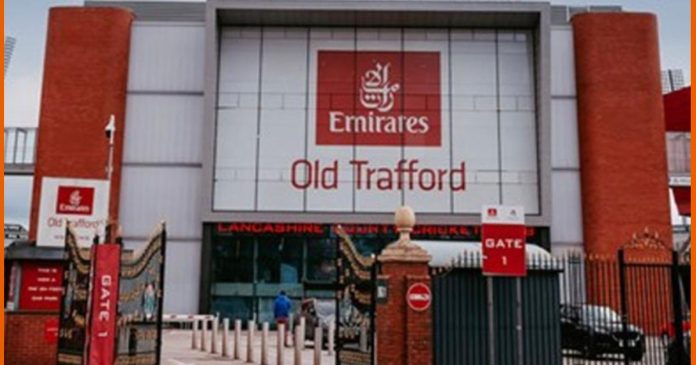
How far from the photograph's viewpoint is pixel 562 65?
3638cm

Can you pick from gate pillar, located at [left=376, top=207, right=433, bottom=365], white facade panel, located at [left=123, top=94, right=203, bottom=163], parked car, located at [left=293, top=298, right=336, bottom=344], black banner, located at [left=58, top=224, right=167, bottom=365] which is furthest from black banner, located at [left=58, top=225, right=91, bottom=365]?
white facade panel, located at [left=123, top=94, right=203, bottom=163]

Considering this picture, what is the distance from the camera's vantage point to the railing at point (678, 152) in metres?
42.9

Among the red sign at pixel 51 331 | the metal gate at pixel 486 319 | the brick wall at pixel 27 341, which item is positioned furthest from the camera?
the brick wall at pixel 27 341

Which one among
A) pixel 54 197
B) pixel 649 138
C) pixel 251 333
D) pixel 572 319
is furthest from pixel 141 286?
pixel 649 138

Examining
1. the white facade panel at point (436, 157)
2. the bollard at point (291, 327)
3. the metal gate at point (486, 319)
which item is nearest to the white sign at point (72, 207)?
the metal gate at point (486, 319)

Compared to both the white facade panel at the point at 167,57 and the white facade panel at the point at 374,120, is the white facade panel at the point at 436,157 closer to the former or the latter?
the white facade panel at the point at 374,120

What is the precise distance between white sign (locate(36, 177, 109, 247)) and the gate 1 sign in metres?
7.21

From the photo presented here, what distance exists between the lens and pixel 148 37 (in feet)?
120

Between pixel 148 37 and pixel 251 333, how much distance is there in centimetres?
2106

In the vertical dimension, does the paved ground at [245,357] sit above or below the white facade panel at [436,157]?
below

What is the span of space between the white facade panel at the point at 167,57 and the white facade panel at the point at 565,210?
16.6 m

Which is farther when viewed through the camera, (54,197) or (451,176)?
(451,176)

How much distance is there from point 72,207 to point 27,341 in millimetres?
3392

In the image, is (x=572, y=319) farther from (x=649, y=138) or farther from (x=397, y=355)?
(x=649, y=138)
